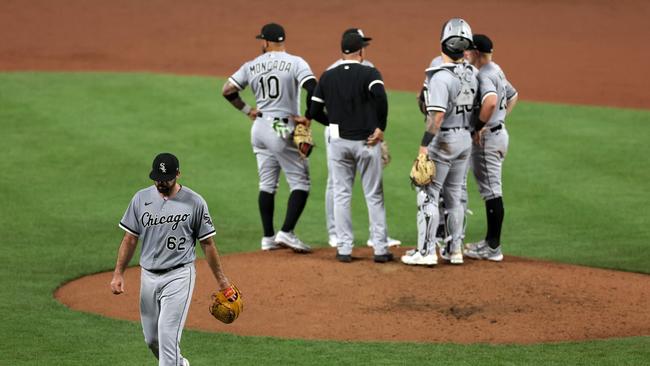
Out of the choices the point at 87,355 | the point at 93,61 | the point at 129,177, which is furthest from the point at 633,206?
the point at 93,61

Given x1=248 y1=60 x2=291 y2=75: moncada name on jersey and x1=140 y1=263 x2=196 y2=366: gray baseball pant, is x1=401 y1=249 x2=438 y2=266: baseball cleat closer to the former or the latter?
x1=248 y1=60 x2=291 y2=75: moncada name on jersey

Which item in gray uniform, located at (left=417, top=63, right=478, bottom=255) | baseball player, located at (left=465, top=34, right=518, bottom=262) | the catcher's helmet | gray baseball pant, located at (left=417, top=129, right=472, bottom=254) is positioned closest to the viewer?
the catcher's helmet

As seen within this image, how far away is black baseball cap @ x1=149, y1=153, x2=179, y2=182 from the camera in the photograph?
305 inches

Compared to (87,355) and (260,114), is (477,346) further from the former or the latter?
(260,114)

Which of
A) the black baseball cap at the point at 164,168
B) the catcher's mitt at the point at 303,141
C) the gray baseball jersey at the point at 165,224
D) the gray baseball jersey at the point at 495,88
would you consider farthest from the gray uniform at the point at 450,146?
the black baseball cap at the point at 164,168

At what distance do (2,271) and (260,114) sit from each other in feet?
9.33

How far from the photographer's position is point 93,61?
73.5 ft

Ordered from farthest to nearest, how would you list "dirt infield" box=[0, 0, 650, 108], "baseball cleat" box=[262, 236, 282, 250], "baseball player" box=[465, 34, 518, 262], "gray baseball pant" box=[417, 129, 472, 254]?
"dirt infield" box=[0, 0, 650, 108], "baseball cleat" box=[262, 236, 282, 250], "baseball player" box=[465, 34, 518, 262], "gray baseball pant" box=[417, 129, 472, 254]

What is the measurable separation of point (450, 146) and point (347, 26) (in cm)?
1492

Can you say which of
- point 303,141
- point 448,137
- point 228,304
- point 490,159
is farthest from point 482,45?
point 228,304

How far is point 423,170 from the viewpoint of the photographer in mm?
10586

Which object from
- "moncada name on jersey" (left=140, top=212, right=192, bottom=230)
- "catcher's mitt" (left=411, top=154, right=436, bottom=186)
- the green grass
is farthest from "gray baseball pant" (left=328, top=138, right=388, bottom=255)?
"moncada name on jersey" (left=140, top=212, right=192, bottom=230)

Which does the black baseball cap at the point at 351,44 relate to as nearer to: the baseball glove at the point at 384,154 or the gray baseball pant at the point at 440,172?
the baseball glove at the point at 384,154

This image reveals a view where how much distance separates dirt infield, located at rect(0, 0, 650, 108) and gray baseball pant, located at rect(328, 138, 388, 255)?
31.2ft
